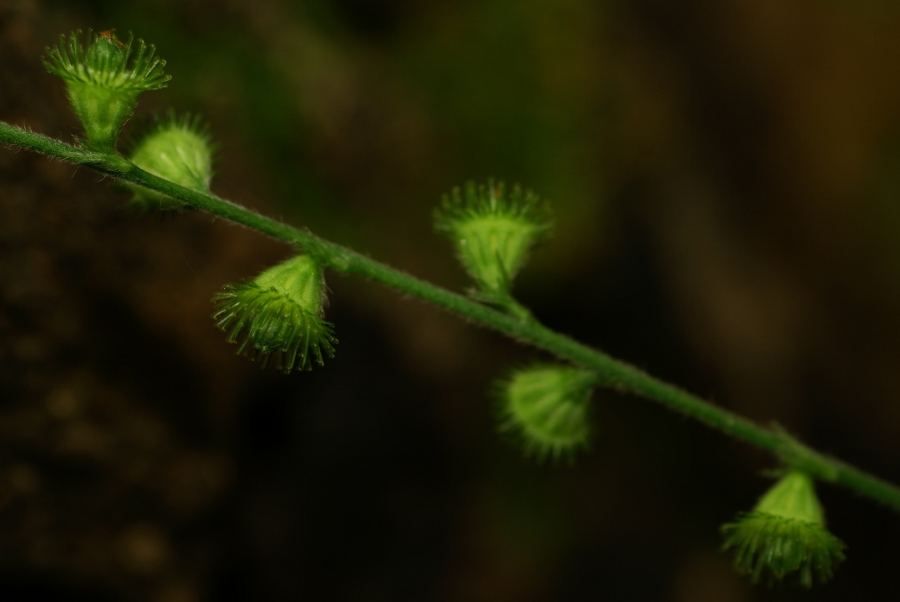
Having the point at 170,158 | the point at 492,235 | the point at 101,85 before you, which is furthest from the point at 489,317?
the point at 101,85

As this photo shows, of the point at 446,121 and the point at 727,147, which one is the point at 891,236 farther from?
the point at 446,121

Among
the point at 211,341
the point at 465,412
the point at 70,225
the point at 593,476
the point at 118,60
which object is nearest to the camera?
the point at 118,60

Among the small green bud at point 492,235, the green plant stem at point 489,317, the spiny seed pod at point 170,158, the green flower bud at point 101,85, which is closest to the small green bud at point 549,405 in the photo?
the green plant stem at point 489,317

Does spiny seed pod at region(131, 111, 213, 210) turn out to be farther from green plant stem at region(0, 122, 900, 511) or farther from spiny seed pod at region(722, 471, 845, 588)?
spiny seed pod at region(722, 471, 845, 588)

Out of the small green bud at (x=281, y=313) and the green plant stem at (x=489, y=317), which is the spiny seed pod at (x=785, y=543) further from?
the small green bud at (x=281, y=313)

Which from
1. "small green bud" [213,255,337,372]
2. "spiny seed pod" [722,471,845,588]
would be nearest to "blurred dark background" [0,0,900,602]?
"small green bud" [213,255,337,372]

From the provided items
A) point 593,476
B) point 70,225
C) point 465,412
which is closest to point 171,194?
point 70,225
